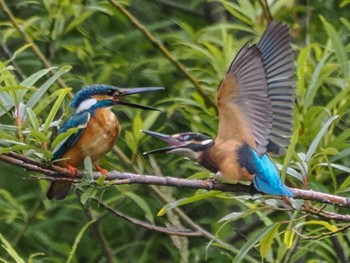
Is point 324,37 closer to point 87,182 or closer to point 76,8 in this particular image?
point 76,8

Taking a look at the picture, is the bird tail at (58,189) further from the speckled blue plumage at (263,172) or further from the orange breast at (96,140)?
the speckled blue plumage at (263,172)

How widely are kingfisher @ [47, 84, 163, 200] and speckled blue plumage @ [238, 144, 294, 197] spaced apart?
0.47 m

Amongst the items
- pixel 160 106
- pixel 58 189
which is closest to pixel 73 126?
pixel 58 189

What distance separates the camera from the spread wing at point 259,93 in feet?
12.2

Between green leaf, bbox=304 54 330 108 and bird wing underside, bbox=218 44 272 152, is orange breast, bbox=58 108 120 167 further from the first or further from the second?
green leaf, bbox=304 54 330 108

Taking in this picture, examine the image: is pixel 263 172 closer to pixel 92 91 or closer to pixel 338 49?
pixel 92 91

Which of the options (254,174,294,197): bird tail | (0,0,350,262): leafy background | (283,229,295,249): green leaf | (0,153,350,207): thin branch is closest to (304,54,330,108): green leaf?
(0,0,350,262): leafy background

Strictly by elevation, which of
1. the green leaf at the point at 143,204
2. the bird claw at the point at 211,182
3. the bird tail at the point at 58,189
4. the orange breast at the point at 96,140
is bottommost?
the green leaf at the point at 143,204

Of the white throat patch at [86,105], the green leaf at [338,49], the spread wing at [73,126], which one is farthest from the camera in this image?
the green leaf at [338,49]

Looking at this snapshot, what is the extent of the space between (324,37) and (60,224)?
146 centimetres

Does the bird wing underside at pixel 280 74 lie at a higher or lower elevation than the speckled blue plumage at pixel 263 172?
higher

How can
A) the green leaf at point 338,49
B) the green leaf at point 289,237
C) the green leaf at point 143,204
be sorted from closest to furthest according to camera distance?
the green leaf at point 289,237
the green leaf at point 338,49
the green leaf at point 143,204

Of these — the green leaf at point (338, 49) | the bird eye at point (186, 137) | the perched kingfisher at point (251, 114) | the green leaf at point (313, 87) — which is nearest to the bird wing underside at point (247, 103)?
the perched kingfisher at point (251, 114)

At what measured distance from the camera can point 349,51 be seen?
4.98 m
